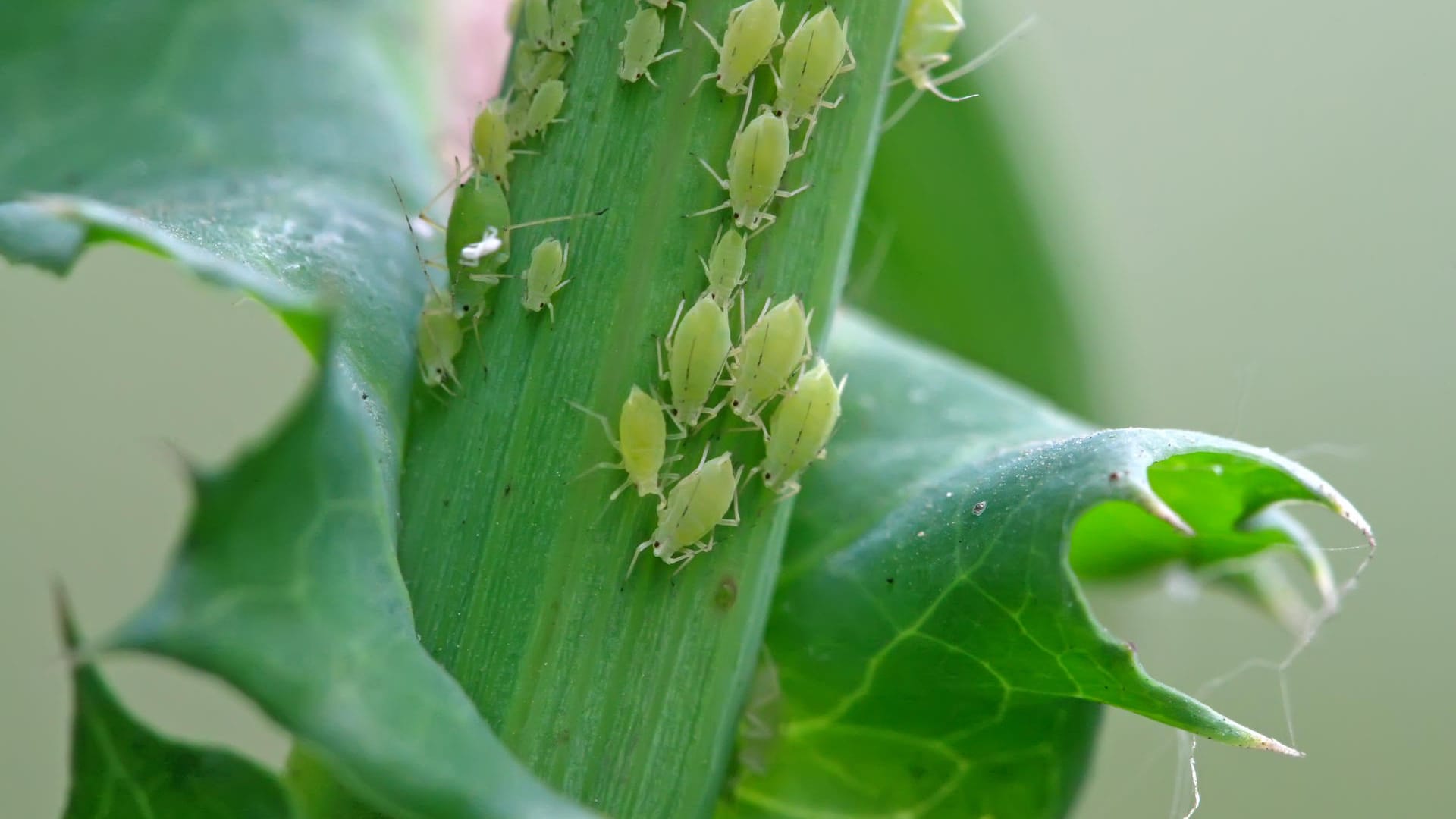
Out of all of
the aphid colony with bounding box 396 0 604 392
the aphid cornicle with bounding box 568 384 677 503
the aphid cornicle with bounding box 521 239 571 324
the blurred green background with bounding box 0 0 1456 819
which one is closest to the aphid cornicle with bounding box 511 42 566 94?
the aphid colony with bounding box 396 0 604 392

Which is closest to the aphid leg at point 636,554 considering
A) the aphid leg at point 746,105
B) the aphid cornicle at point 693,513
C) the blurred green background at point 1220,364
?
the aphid cornicle at point 693,513

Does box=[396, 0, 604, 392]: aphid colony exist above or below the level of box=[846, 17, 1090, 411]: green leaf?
below

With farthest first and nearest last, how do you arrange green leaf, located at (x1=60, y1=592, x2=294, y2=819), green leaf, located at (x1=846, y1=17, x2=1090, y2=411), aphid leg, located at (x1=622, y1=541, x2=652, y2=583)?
green leaf, located at (x1=846, y1=17, x2=1090, y2=411)
aphid leg, located at (x1=622, y1=541, x2=652, y2=583)
green leaf, located at (x1=60, y1=592, x2=294, y2=819)

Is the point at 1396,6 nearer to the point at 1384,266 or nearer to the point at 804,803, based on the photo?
the point at 1384,266

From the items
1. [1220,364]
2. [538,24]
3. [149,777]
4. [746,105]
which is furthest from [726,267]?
[1220,364]

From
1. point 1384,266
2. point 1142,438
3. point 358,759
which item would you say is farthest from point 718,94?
point 1384,266

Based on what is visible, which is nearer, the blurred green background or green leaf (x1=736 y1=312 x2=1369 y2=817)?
green leaf (x1=736 y1=312 x2=1369 y2=817)

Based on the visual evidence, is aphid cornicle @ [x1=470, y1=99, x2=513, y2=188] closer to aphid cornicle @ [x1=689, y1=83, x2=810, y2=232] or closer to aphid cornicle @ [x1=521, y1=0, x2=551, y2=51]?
aphid cornicle @ [x1=521, y1=0, x2=551, y2=51]

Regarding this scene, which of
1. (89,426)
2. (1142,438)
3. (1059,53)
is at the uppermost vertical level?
(1059,53)

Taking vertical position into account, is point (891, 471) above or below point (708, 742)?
above

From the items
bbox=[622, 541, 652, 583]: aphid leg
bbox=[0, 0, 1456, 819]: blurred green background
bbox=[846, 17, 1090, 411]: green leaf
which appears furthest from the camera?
bbox=[0, 0, 1456, 819]: blurred green background
